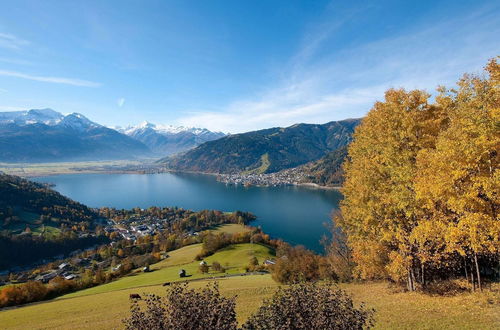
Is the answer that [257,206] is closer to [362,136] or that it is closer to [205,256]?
[205,256]

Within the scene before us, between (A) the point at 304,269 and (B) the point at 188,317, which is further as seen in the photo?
(A) the point at 304,269

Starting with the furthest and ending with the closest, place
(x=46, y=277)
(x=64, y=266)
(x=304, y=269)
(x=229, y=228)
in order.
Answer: (x=229, y=228)
(x=64, y=266)
(x=46, y=277)
(x=304, y=269)

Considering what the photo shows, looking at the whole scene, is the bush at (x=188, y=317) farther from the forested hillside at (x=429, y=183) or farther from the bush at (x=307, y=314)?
the forested hillside at (x=429, y=183)

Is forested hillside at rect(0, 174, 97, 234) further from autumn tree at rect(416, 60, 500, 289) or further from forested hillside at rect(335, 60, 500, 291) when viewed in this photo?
autumn tree at rect(416, 60, 500, 289)

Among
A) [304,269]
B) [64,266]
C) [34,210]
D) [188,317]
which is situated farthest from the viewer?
[34,210]

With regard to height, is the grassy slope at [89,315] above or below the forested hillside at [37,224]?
above

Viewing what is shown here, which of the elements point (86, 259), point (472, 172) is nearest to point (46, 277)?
point (86, 259)

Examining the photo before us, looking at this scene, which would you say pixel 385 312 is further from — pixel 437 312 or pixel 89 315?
pixel 89 315

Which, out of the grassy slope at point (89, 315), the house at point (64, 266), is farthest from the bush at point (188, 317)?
the house at point (64, 266)

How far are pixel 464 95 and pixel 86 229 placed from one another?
187663 millimetres

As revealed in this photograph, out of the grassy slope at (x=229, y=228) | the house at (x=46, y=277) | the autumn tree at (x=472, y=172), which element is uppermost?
the autumn tree at (x=472, y=172)

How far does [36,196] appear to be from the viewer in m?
183

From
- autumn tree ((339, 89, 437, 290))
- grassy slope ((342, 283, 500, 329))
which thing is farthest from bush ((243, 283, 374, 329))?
autumn tree ((339, 89, 437, 290))

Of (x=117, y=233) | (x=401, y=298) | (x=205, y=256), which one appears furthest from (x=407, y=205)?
(x=117, y=233)
